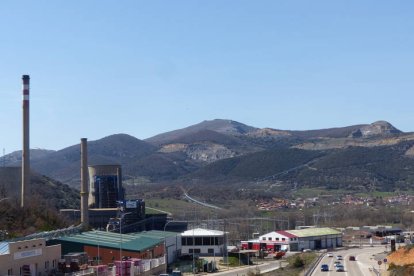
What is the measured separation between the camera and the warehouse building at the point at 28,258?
43.8 m


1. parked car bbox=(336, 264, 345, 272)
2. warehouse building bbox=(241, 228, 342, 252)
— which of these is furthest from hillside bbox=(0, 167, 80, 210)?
parked car bbox=(336, 264, 345, 272)

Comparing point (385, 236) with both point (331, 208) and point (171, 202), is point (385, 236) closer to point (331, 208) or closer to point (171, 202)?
point (331, 208)

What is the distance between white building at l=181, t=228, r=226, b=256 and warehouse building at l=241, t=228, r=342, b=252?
13.9 metres

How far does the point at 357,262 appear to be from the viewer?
79750 millimetres

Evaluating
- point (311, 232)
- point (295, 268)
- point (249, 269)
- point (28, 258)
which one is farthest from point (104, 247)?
point (311, 232)

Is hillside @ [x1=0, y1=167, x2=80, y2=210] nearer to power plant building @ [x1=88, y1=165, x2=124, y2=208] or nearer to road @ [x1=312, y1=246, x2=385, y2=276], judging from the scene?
power plant building @ [x1=88, y1=165, x2=124, y2=208]

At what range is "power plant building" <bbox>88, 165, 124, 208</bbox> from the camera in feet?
345

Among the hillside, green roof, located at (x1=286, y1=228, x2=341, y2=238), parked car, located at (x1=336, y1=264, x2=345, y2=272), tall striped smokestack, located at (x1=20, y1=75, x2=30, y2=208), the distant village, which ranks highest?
tall striped smokestack, located at (x1=20, y1=75, x2=30, y2=208)

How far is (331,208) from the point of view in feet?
553

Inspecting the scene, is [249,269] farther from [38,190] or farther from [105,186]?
[38,190]

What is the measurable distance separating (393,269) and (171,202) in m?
112

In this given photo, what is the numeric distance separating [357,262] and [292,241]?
2222 centimetres

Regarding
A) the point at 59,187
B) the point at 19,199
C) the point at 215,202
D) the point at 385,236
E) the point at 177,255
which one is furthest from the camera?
the point at 215,202

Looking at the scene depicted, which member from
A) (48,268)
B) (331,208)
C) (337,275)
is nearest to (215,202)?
(331,208)
